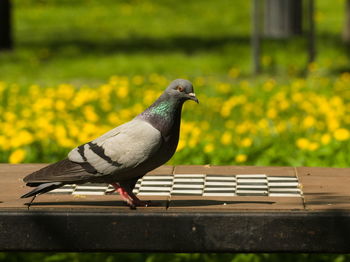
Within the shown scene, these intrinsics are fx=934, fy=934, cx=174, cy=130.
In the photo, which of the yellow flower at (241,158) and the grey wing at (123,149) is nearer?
the grey wing at (123,149)

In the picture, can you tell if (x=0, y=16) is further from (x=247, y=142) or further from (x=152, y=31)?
(x=247, y=142)

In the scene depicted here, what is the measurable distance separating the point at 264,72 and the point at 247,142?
6.07m

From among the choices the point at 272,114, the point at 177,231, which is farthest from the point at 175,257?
the point at 272,114

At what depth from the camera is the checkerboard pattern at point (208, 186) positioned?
174 inches

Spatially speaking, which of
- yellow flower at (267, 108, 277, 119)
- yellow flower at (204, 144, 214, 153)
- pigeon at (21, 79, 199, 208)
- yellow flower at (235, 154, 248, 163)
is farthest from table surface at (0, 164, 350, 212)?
yellow flower at (267, 108, 277, 119)

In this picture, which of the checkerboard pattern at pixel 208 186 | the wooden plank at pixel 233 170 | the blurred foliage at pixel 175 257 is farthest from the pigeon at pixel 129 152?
the blurred foliage at pixel 175 257

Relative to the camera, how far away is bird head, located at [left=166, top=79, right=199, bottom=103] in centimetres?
395

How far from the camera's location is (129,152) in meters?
3.88

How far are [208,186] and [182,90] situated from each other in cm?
83

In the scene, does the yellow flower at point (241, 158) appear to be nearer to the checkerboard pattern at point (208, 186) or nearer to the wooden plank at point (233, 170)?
the wooden plank at point (233, 170)

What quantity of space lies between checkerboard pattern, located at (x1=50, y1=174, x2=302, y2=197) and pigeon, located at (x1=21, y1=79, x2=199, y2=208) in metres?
0.48

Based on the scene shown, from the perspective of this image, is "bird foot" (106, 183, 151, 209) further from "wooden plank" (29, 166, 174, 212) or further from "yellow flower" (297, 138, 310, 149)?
"yellow flower" (297, 138, 310, 149)

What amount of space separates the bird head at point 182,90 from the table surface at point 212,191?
0.47 meters

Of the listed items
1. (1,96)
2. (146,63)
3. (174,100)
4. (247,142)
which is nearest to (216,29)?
(146,63)
